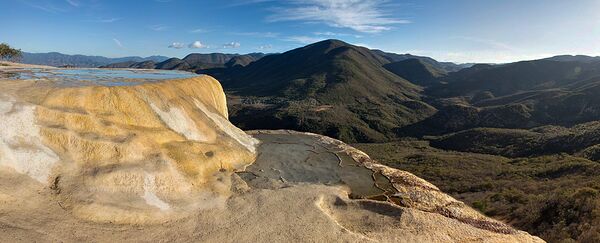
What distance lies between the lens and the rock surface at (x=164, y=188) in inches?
903

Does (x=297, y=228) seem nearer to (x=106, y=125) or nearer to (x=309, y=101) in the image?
(x=106, y=125)

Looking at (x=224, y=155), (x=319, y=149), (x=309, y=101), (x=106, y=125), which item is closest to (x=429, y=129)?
(x=309, y=101)

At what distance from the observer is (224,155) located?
3756cm

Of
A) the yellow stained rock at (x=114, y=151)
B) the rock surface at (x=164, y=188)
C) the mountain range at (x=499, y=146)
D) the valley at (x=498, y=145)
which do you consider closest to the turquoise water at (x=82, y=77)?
the rock surface at (x=164, y=188)

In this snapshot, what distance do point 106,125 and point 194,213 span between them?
40.3 feet

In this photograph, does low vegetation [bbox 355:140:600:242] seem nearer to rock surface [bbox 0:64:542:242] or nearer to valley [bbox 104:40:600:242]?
valley [bbox 104:40:600:242]

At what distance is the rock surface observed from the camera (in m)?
22.9

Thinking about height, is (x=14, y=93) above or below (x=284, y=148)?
above

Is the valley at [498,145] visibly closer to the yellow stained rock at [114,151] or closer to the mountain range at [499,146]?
the mountain range at [499,146]

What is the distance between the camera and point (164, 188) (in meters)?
27.9

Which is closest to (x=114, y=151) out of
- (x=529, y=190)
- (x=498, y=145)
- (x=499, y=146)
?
(x=529, y=190)

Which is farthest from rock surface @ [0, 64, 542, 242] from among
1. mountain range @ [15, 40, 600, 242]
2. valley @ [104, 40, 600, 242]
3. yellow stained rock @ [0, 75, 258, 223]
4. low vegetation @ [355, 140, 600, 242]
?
mountain range @ [15, 40, 600, 242]

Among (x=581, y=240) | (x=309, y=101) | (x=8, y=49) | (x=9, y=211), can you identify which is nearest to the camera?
(x=9, y=211)

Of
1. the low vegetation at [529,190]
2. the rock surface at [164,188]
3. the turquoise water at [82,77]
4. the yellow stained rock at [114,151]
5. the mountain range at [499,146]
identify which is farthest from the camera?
the turquoise water at [82,77]
